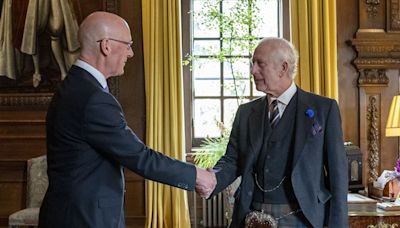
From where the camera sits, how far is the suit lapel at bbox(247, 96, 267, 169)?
7.89 ft

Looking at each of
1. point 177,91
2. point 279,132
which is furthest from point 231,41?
point 279,132

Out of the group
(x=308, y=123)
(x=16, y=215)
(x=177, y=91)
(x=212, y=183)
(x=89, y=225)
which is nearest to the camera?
(x=89, y=225)

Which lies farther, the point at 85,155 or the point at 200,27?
the point at 200,27

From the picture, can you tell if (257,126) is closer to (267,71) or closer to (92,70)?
(267,71)

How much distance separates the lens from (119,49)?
219cm

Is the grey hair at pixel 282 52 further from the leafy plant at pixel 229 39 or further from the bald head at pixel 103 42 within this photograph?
the leafy plant at pixel 229 39

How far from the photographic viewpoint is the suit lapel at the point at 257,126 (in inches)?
94.7

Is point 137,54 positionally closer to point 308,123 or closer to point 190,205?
point 190,205

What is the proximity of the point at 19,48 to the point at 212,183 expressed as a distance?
341 cm

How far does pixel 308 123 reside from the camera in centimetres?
Result: 233

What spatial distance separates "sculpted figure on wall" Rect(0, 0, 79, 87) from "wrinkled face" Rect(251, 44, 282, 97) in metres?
3.13

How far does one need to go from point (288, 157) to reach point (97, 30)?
994 millimetres

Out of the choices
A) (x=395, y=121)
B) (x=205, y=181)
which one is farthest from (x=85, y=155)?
(x=395, y=121)

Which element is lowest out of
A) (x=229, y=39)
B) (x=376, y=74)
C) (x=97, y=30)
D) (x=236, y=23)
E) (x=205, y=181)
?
(x=205, y=181)
